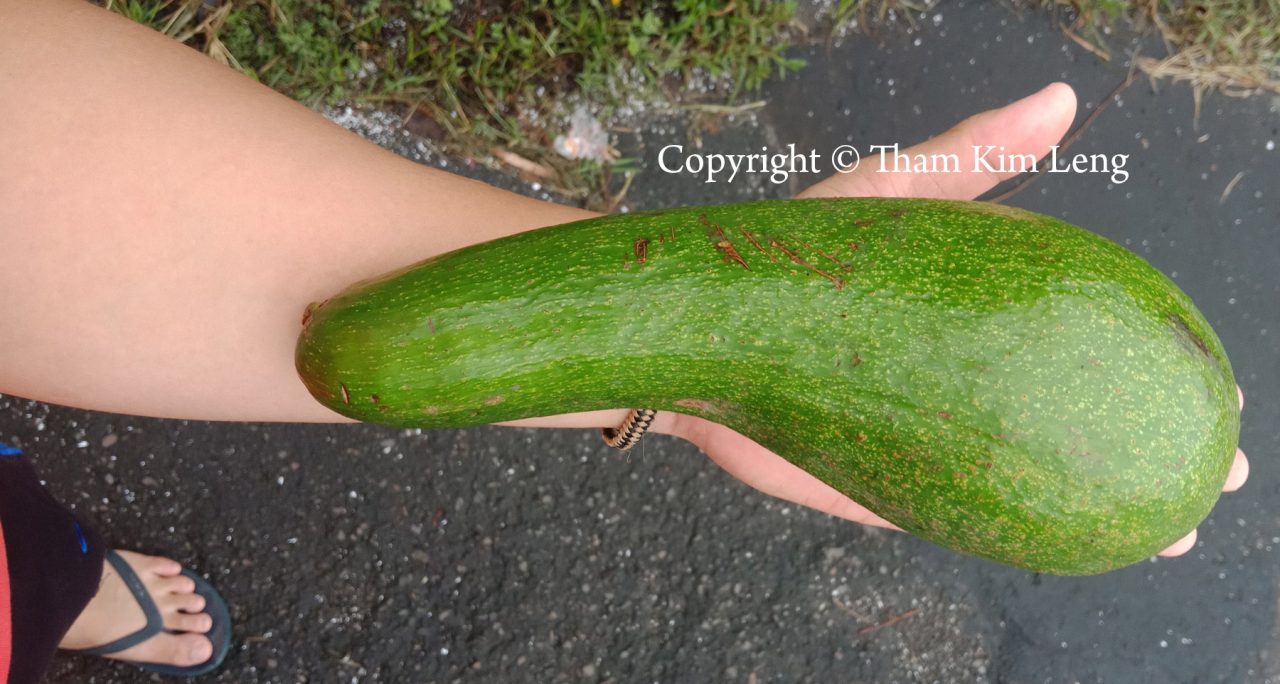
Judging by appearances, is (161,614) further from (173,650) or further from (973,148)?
(973,148)

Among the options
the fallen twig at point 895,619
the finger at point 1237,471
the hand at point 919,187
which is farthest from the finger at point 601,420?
the finger at point 1237,471

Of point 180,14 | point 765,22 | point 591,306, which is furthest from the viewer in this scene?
point 765,22

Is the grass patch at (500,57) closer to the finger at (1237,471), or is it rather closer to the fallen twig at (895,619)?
the fallen twig at (895,619)

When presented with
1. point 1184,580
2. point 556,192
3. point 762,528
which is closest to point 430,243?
point 556,192

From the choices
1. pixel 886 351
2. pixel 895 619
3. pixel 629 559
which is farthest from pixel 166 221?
pixel 895 619

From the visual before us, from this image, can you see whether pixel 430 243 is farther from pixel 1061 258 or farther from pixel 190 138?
pixel 1061 258

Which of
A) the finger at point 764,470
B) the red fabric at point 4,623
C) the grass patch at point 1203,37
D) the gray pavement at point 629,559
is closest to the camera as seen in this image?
the red fabric at point 4,623
